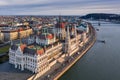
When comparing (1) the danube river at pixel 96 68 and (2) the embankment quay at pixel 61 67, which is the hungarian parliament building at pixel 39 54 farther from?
(1) the danube river at pixel 96 68

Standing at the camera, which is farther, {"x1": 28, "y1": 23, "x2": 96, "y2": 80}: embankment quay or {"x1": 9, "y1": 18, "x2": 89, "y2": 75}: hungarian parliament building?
{"x1": 9, "y1": 18, "x2": 89, "y2": 75}: hungarian parliament building

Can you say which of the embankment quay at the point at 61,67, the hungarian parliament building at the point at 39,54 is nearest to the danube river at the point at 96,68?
the embankment quay at the point at 61,67

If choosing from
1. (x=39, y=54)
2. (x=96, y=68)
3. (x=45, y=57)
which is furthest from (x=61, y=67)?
(x=96, y=68)

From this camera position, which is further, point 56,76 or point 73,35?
point 73,35

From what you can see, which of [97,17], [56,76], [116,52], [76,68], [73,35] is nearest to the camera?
[56,76]

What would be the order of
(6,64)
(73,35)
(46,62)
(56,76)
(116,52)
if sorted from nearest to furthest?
(56,76) < (46,62) < (6,64) < (116,52) < (73,35)

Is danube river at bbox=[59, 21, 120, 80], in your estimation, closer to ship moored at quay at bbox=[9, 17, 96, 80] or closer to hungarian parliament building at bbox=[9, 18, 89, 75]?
ship moored at quay at bbox=[9, 17, 96, 80]

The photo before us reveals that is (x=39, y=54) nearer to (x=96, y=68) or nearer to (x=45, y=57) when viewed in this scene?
(x=45, y=57)

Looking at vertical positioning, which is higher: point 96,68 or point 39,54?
point 39,54

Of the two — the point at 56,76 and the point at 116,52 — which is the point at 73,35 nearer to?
the point at 116,52

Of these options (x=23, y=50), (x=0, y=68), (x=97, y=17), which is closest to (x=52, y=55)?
(x=23, y=50)

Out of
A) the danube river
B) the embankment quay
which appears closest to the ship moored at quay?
the embankment quay
